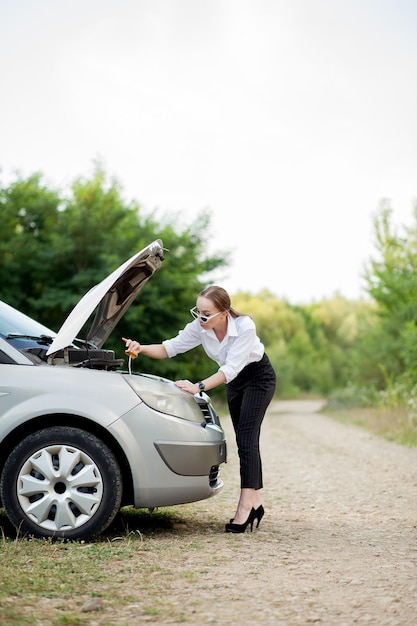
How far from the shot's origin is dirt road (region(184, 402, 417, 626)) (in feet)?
12.3

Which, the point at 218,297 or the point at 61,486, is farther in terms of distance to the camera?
the point at 218,297

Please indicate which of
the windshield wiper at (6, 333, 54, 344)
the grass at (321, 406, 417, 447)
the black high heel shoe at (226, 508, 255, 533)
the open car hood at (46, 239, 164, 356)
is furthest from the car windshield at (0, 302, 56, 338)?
the grass at (321, 406, 417, 447)

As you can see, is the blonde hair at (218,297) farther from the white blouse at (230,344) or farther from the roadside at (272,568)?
the roadside at (272,568)

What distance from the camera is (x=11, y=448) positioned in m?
5.15

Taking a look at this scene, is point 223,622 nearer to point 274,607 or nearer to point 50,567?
point 274,607

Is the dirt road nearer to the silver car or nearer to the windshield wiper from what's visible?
the silver car

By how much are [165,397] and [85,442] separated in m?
0.61

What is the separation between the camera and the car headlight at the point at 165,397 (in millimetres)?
5199

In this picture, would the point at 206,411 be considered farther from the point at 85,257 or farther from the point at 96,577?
the point at 85,257

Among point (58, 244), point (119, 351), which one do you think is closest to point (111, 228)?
point (58, 244)

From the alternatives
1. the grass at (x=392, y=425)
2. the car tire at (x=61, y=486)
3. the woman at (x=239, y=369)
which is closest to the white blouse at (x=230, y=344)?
the woman at (x=239, y=369)

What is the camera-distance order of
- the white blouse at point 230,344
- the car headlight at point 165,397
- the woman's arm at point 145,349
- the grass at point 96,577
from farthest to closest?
the woman's arm at point 145,349 → the white blouse at point 230,344 → the car headlight at point 165,397 → the grass at point 96,577

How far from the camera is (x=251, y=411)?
586cm

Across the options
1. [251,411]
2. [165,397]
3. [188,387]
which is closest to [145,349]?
[188,387]
